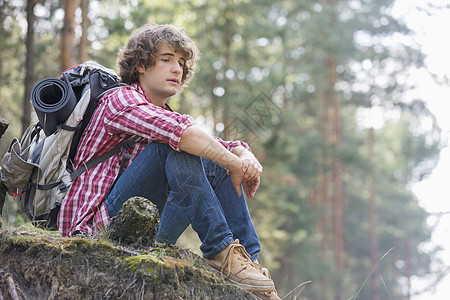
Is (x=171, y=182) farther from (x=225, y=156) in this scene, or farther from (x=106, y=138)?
(x=106, y=138)

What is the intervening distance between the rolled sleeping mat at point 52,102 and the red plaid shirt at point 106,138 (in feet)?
0.50

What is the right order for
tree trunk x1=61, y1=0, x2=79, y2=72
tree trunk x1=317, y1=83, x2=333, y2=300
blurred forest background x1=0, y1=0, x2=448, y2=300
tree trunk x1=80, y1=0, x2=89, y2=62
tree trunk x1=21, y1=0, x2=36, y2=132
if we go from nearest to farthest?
tree trunk x1=21, y1=0, x2=36, y2=132 → tree trunk x1=61, y1=0, x2=79, y2=72 → tree trunk x1=80, y1=0, x2=89, y2=62 → blurred forest background x1=0, y1=0, x2=448, y2=300 → tree trunk x1=317, y1=83, x2=333, y2=300

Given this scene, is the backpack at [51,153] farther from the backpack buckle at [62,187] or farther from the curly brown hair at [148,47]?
the curly brown hair at [148,47]

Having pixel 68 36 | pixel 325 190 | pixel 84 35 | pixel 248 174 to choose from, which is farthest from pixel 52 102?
pixel 325 190

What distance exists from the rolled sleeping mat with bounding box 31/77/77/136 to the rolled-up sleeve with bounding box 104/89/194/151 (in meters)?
0.21

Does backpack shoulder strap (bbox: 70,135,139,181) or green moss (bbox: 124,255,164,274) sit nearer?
green moss (bbox: 124,255,164,274)

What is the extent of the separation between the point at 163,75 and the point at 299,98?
13.3m

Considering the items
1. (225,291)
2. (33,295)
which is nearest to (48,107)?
(33,295)

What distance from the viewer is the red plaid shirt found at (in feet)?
8.16

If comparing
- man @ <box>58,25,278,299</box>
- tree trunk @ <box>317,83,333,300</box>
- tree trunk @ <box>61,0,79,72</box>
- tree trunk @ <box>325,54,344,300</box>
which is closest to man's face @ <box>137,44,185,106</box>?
man @ <box>58,25,278,299</box>

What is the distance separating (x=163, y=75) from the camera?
3016mm

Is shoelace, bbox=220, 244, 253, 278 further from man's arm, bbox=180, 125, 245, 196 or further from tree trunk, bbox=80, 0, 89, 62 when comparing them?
tree trunk, bbox=80, 0, 89, 62

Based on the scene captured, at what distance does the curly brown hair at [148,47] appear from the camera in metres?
3.01

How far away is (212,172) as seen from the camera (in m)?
2.83
